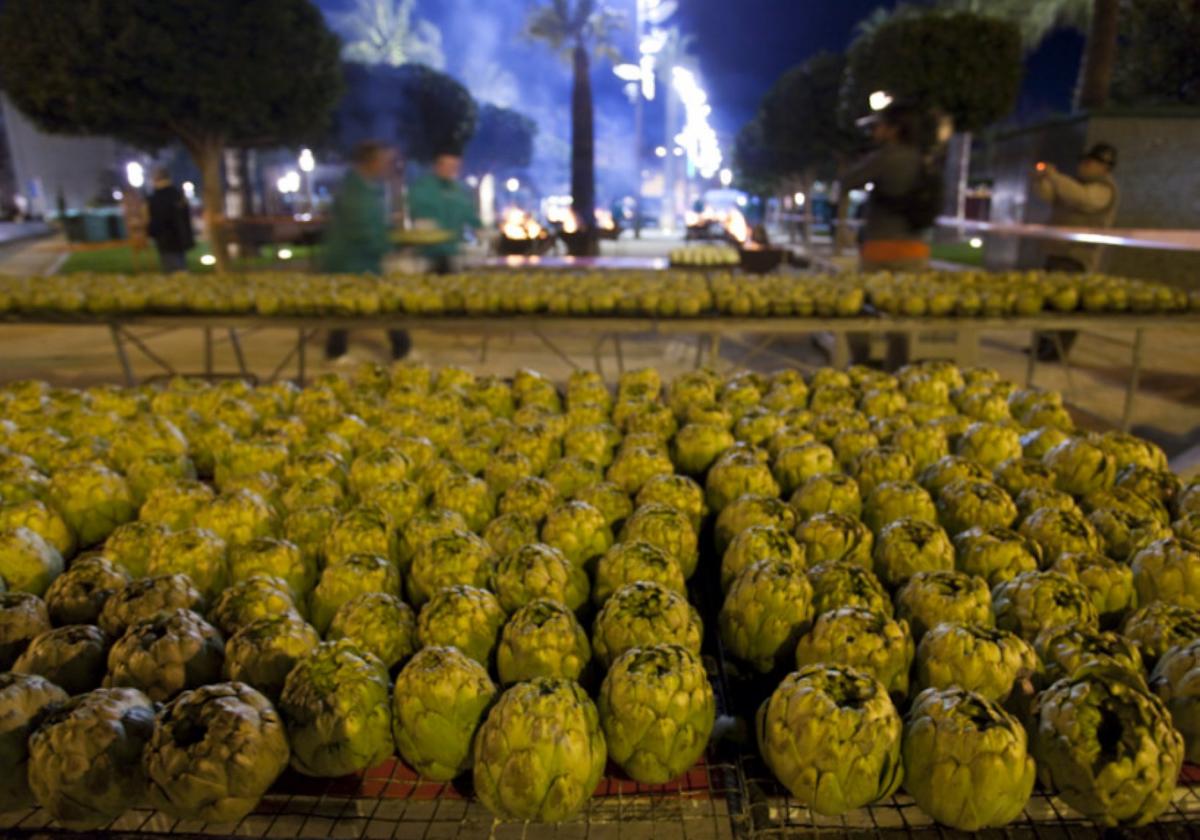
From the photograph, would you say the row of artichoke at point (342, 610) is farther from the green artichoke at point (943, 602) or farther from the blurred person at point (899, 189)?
the blurred person at point (899, 189)

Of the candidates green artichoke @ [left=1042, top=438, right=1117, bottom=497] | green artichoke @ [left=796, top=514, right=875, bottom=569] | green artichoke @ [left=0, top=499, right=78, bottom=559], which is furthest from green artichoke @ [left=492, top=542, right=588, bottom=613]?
green artichoke @ [left=1042, top=438, right=1117, bottom=497]

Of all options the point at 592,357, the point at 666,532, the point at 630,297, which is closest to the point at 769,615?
the point at 666,532

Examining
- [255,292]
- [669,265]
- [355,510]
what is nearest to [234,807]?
[355,510]

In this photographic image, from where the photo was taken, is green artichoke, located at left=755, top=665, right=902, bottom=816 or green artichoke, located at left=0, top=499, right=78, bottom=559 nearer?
green artichoke, located at left=755, top=665, right=902, bottom=816

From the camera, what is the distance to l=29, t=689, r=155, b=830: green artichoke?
1.23 m

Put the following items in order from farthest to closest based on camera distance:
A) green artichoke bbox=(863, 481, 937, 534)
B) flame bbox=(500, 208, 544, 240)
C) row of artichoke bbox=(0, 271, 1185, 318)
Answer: flame bbox=(500, 208, 544, 240) → row of artichoke bbox=(0, 271, 1185, 318) → green artichoke bbox=(863, 481, 937, 534)

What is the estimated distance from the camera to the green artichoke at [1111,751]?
1.23m

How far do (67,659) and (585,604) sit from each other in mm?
1032

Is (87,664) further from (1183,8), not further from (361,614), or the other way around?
(1183,8)

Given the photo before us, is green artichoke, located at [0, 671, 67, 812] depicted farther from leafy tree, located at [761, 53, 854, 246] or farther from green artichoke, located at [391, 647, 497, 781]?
leafy tree, located at [761, 53, 854, 246]

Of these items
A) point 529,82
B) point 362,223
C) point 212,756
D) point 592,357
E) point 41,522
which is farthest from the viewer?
point 529,82

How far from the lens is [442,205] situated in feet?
26.8

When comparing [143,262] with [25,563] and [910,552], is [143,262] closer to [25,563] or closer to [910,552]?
[25,563]

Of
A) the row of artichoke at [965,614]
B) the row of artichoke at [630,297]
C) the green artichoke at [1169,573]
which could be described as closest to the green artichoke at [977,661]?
the row of artichoke at [965,614]
